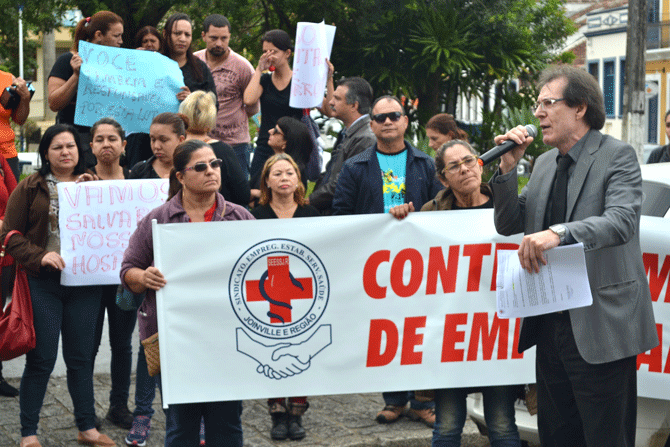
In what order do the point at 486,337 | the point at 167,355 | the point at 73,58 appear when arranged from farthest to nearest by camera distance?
the point at 73,58 < the point at 486,337 < the point at 167,355

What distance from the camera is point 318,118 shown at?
1202 cm

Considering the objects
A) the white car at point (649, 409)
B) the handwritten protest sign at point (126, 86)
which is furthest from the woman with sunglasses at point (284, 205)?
the handwritten protest sign at point (126, 86)

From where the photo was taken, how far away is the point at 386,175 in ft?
18.7

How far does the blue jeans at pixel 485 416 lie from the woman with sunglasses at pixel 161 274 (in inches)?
41.3

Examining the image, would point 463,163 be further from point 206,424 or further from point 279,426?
point 279,426

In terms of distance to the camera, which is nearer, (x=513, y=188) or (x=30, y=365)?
(x=513, y=188)

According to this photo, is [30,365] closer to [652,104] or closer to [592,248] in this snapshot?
[592,248]

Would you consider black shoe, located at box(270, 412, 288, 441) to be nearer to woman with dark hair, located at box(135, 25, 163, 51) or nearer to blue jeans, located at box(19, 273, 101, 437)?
blue jeans, located at box(19, 273, 101, 437)

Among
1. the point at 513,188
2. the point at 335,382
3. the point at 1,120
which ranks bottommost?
the point at 335,382

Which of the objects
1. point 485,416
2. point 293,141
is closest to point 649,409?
point 485,416

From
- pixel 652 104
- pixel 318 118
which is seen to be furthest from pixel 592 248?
pixel 652 104

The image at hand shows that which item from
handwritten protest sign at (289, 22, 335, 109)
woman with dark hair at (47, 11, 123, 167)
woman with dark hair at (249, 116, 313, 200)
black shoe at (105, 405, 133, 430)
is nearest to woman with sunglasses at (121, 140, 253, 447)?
black shoe at (105, 405, 133, 430)

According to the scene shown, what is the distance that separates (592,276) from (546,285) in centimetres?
19

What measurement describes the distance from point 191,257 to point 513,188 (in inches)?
66.7
